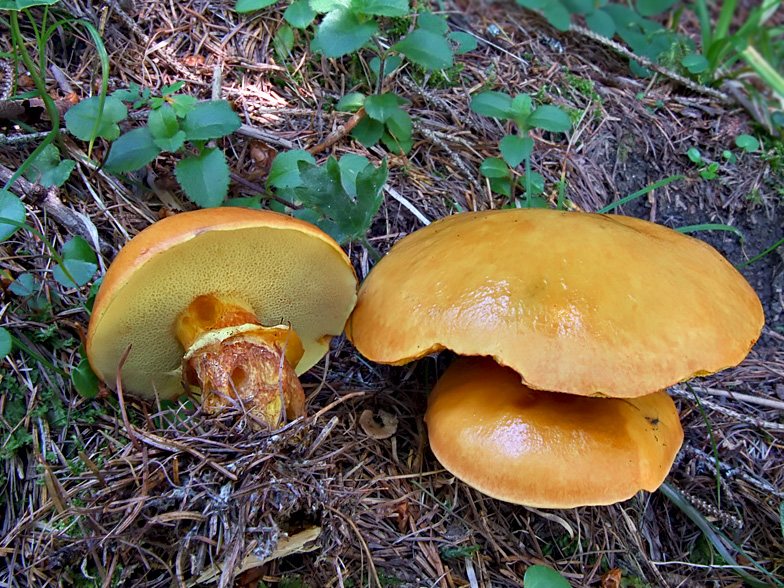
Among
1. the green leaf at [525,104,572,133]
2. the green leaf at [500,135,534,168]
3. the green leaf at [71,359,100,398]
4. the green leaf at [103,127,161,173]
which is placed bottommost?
the green leaf at [71,359,100,398]

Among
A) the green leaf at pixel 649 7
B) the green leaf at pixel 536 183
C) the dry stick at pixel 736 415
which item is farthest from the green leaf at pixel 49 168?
the green leaf at pixel 649 7

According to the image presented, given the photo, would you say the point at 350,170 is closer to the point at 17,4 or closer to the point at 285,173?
the point at 285,173

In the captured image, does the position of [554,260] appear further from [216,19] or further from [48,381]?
[216,19]

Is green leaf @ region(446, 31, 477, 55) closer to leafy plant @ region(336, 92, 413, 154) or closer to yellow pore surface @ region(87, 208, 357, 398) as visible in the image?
leafy plant @ region(336, 92, 413, 154)

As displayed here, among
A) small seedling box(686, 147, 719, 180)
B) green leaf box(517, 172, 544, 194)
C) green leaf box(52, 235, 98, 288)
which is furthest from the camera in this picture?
small seedling box(686, 147, 719, 180)

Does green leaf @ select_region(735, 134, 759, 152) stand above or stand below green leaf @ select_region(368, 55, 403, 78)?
below

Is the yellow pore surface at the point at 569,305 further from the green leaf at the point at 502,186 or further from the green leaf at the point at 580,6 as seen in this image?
the green leaf at the point at 580,6

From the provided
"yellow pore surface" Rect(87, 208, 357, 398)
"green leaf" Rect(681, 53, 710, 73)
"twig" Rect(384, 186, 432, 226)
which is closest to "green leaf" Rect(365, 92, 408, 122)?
"twig" Rect(384, 186, 432, 226)
